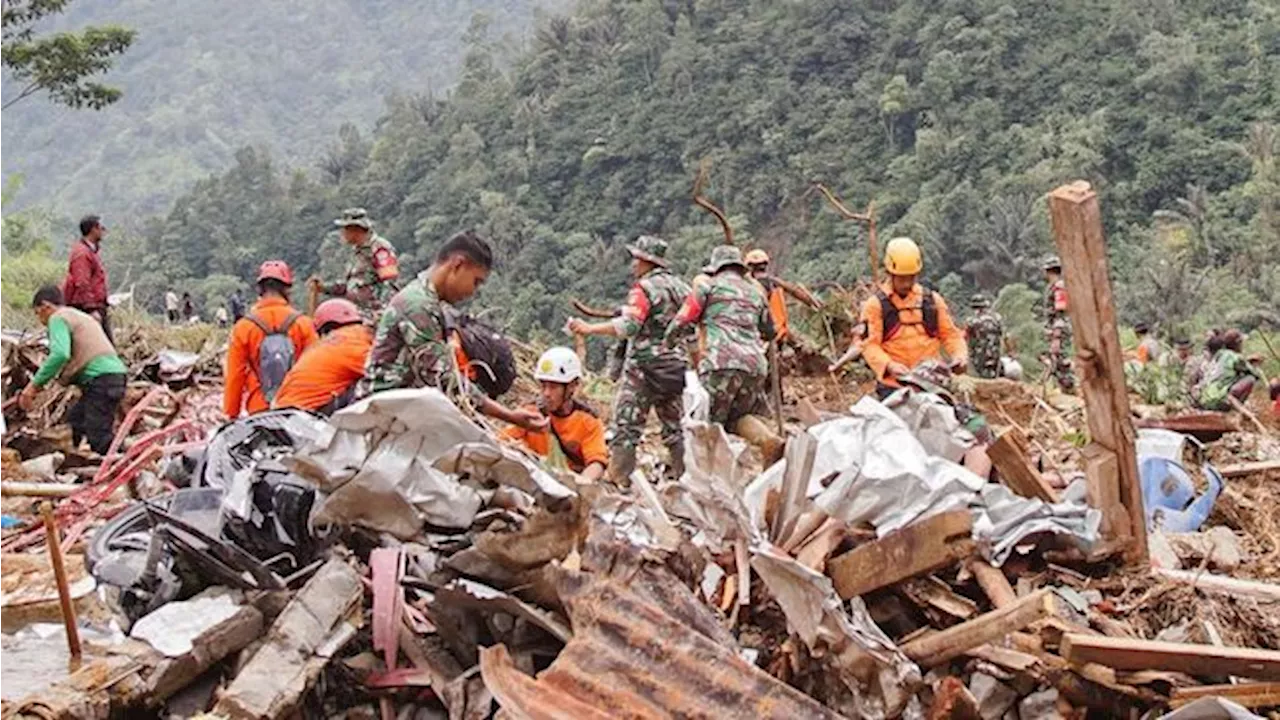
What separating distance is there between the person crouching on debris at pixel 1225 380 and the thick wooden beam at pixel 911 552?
26.1 ft

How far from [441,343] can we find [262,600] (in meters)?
1.38

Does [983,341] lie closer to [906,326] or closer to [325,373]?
[906,326]

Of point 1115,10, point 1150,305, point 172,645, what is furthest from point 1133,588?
point 1115,10

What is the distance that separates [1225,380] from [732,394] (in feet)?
19.4

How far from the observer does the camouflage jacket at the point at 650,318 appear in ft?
22.9

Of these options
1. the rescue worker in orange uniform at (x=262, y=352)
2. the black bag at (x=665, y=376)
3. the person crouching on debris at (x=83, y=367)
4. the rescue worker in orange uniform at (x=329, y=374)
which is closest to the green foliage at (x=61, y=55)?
the person crouching on debris at (x=83, y=367)

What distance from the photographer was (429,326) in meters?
4.69

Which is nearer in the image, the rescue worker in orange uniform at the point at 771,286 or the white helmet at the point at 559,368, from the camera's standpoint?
the white helmet at the point at 559,368

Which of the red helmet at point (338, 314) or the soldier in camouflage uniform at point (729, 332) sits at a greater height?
the red helmet at point (338, 314)

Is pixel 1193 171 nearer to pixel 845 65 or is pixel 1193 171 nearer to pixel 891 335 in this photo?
pixel 845 65

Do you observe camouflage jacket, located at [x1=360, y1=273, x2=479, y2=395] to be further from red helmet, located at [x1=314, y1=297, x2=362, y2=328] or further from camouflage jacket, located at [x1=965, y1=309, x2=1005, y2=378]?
camouflage jacket, located at [x1=965, y1=309, x2=1005, y2=378]

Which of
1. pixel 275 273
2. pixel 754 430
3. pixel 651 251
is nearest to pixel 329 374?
pixel 275 273

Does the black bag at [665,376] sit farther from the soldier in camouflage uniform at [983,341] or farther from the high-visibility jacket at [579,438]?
the soldier in camouflage uniform at [983,341]

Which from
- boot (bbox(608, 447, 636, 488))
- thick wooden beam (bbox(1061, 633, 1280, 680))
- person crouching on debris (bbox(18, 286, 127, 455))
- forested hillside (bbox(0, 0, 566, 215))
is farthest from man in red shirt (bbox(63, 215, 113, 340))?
forested hillside (bbox(0, 0, 566, 215))
